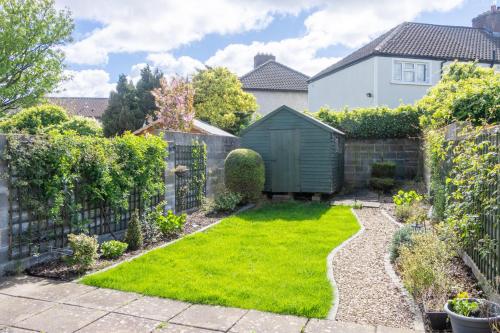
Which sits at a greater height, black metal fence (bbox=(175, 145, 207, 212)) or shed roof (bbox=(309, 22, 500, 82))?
shed roof (bbox=(309, 22, 500, 82))

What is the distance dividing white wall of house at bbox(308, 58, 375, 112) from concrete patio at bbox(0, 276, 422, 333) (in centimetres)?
1879

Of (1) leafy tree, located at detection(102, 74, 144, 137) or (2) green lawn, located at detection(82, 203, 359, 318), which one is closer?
(2) green lawn, located at detection(82, 203, 359, 318)

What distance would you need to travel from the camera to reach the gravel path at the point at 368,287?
4074mm

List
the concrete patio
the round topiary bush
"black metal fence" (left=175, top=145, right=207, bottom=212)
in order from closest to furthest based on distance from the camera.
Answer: the concrete patio
"black metal fence" (left=175, top=145, right=207, bottom=212)
the round topiary bush

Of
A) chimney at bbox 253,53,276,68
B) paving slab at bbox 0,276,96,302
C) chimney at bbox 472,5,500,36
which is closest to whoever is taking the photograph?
paving slab at bbox 0,276,96,302

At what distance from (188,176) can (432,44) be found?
18.1 m

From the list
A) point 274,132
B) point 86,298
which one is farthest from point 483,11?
point 86,298

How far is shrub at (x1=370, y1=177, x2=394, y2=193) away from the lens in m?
13.7

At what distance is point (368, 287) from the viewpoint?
4.99 m

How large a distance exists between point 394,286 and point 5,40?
21.1 metres

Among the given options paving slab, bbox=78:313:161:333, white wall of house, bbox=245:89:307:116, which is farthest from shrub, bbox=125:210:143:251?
white wall of house, bbox=245:89:307:116

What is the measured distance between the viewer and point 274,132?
12797 mm

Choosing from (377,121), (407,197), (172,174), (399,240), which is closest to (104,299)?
(399,240)

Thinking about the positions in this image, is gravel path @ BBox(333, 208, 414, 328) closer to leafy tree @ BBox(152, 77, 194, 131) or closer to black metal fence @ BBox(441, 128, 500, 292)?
black metal fence @ BBox(441, 128, 500, 292)
